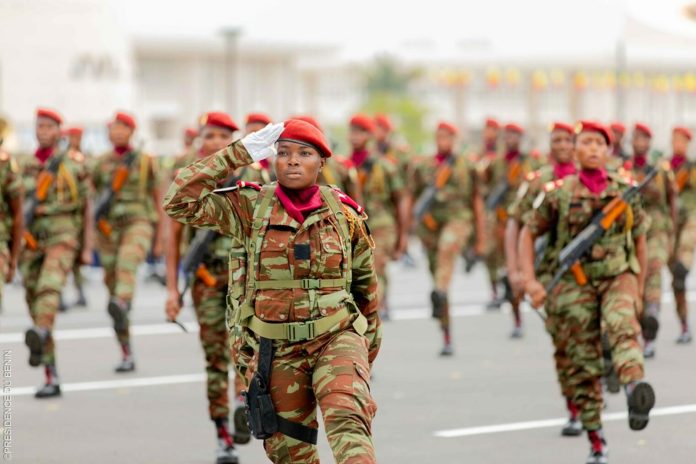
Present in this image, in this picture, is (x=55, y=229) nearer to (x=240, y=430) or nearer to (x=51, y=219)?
(x=51, y=219)

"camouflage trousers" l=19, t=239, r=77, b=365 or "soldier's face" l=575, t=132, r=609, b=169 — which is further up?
"soldier's face" l=575, t=132, r=609, b=169

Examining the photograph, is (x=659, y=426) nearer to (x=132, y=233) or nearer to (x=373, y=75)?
(x=132, y=233)

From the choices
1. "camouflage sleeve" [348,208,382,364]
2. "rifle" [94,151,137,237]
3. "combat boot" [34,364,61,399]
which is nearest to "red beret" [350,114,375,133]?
"rifle" [94,151,137,237]

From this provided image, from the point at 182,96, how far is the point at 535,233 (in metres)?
80.0

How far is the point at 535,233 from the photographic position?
9.75 m

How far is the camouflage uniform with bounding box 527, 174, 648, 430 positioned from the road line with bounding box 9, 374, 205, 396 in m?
4.31

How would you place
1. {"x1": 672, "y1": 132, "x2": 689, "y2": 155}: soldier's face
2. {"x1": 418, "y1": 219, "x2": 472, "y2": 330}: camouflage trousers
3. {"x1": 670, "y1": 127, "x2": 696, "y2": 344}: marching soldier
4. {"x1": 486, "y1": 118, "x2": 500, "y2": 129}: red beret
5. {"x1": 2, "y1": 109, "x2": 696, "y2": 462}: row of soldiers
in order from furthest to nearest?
1. {"x1": 486, "y1": 118, "x2": 500, "y2": 129}: red beret
2. {"x1": 670, "y1": 127, "x2": 696, "y2": 344}: marching soldier
3. {"x1": 672, "y1": 132, "x2": 689, "y2": 155}: soldier's face
4. {"x1": 418, "y1": 219, "x2": 472, "y2": 330}: camouflage trousers
5. {"x1": 2, "y1": 109, "x2": 696, "y2": 462}: row of soldiers

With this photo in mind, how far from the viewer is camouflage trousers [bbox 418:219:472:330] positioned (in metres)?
14.6

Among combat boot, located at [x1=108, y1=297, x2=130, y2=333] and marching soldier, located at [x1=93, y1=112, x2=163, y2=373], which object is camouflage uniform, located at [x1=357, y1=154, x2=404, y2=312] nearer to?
marching soldier, located at [x1=93, y1=112, x2=163, y2=373]

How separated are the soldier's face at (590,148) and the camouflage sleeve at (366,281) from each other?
2.38 m

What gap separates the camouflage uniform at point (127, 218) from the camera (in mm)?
13484

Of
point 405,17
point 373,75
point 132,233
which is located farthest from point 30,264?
point 405,17

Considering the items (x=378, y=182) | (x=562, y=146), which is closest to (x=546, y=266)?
(x=562, y=146)

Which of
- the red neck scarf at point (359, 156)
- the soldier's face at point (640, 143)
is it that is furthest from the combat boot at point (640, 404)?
the red neck scarf at point (359, 156)
